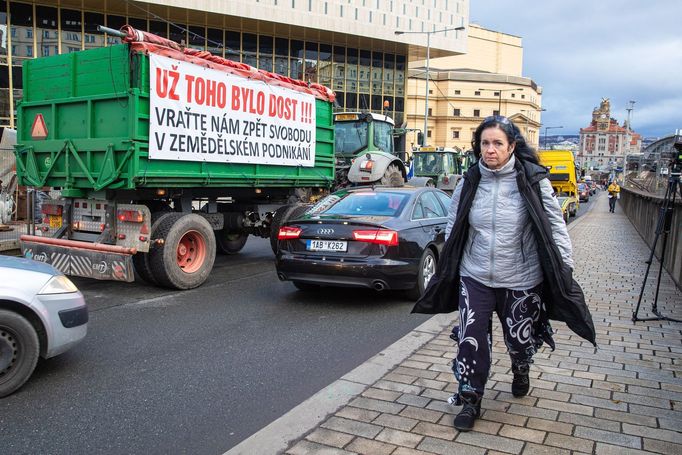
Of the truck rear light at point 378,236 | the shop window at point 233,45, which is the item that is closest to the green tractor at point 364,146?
the truck rear light at point 378,236

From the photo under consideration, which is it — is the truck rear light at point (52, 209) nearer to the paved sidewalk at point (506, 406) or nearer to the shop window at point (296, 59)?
the paved sidewalk at point (506, 406)

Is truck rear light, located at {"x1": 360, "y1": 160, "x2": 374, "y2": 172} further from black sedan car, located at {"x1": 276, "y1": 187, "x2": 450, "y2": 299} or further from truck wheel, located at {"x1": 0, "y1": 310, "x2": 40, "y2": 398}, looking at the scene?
truck wheel, located at {"x1": 0, "y1": 310, "x2": 40, "y2": 398}

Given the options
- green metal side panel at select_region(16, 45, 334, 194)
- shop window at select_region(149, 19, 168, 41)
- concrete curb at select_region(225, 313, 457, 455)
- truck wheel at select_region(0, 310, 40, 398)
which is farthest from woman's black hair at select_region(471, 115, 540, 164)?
shop window at select_region(149, 19, 168, 41)

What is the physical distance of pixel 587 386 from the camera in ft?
14.2

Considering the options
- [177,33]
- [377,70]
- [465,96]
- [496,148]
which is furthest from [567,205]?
[465,96]

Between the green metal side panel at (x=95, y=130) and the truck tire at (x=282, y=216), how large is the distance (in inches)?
62.5

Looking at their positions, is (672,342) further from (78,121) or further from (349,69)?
(349,69)

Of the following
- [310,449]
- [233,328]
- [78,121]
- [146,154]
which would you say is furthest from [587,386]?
[78,121]

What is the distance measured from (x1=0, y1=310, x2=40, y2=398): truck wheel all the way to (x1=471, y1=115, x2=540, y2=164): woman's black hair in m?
3.33

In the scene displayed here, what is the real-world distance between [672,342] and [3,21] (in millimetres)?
36521

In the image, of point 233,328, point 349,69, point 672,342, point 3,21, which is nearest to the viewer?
point 672,342

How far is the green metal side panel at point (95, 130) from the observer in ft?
23.5

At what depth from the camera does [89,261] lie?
7.32 m

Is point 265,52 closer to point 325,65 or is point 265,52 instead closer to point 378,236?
point 325,65
